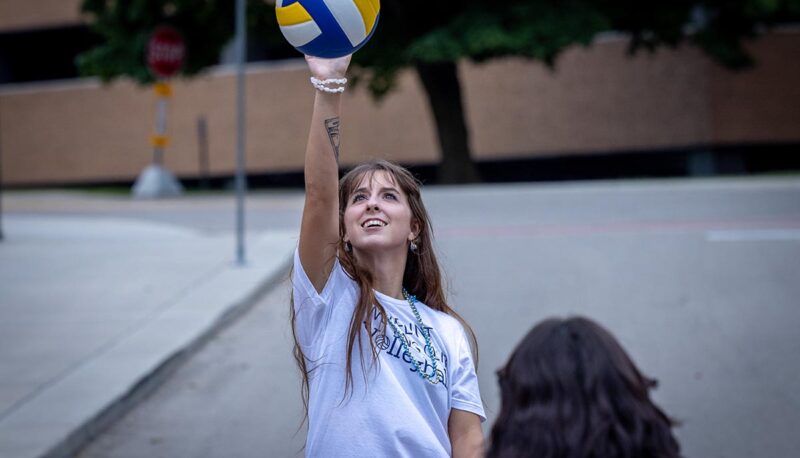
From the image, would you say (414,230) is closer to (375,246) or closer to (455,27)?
(375,246)

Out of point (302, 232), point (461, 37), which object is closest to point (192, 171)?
point (461, 37)

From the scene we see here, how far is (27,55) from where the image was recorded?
112 feet

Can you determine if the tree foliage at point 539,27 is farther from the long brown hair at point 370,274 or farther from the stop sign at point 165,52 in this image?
the long brown hair at point 370,274

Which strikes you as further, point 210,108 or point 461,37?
point 210,108

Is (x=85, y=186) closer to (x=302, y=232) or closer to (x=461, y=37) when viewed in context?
(x=461, y=37)

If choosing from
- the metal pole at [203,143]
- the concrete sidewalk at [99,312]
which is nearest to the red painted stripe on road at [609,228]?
the concrete sidewalk at [99,312]

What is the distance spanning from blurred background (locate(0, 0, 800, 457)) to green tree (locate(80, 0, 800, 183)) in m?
0.06

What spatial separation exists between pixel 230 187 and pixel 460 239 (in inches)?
720

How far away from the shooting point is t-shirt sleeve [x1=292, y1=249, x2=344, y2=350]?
2.79m

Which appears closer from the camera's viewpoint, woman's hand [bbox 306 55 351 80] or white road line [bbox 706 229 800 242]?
woman's hand [bbox 306 55 351 80]

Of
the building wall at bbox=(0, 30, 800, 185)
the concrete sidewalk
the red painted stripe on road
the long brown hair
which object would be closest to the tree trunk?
the building wall at bbox=(0, 30, 800, 185)

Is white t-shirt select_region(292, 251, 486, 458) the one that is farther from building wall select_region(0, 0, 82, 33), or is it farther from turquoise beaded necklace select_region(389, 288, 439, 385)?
building wall select_region(0, 0, 82, 33)

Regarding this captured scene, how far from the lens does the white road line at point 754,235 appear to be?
11.5 meters

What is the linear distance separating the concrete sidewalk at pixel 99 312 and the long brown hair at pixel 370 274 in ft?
1.67
